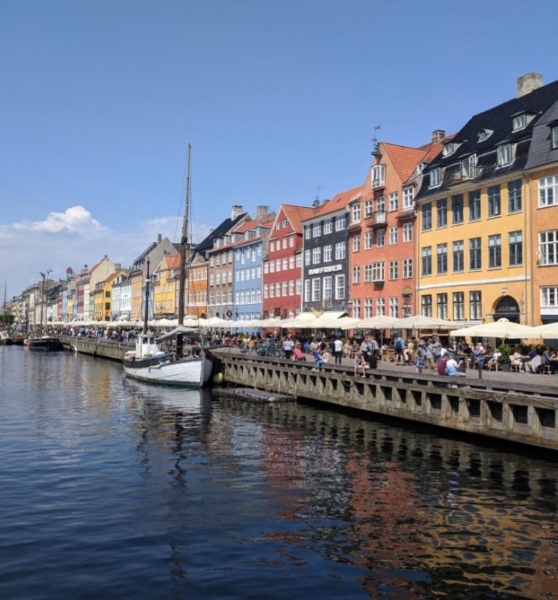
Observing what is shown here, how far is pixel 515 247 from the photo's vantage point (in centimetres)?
4247

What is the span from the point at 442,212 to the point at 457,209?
1.71 m

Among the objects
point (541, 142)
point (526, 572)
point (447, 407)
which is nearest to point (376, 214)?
point (541, 142)

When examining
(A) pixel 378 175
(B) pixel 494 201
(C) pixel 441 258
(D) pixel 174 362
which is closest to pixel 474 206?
(B) pixel 494 201

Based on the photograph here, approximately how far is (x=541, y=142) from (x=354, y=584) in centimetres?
3682

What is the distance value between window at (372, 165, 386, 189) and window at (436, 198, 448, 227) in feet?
26.2

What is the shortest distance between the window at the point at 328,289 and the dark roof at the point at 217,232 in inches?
1289

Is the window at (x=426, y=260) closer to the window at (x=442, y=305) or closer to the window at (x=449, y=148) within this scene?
the window at (x=442, y=305)

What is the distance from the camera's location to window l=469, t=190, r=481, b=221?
46062mm

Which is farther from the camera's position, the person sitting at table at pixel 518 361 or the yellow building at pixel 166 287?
the yellow building at pixel 166 287

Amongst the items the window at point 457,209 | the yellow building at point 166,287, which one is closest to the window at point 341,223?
the window at point 457,209

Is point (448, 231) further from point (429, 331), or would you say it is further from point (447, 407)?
point (447, 407)

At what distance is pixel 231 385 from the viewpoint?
4581cm

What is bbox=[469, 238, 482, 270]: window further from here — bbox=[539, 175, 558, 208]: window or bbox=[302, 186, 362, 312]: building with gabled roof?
bbox=[302, 186, 362, 312]: building with gabled roof

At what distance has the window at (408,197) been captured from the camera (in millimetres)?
53591
